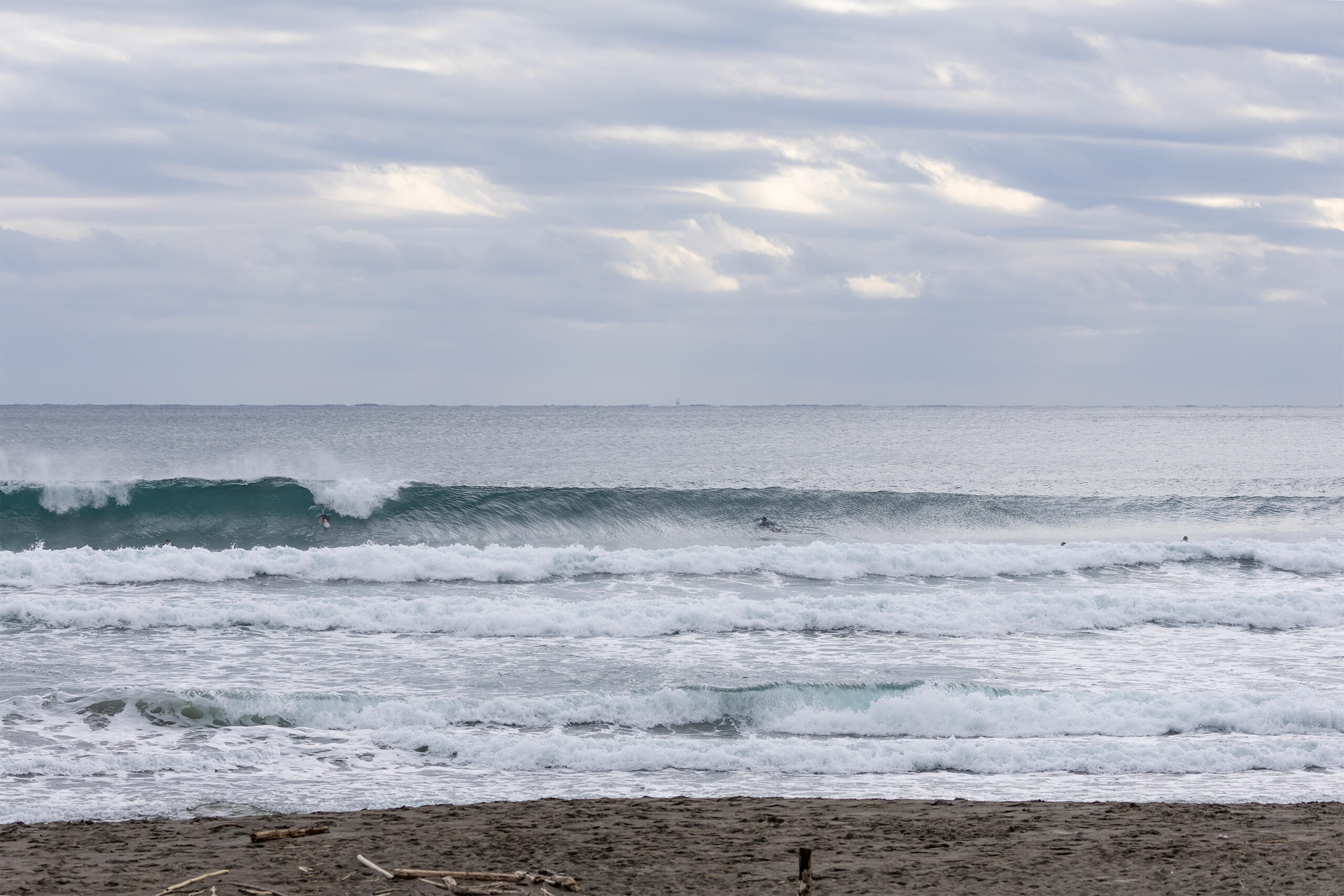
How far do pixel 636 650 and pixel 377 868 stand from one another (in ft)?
23.2

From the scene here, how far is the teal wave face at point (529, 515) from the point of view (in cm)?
2439

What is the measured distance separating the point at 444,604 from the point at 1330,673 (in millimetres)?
11617

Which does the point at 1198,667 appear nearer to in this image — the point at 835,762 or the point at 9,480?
the point at 835,762

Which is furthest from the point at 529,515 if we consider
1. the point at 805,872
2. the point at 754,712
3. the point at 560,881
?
the point at 805,872

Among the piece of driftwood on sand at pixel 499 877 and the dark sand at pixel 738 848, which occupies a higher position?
the piece of driftwood on sand at pixel 499 877

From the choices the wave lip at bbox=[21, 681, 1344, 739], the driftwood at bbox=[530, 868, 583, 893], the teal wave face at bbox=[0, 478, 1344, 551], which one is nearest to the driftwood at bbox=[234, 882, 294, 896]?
the driftwood at bbox=[530, 868, 583, 893]

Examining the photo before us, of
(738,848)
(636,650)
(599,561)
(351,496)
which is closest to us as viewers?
(738,848)

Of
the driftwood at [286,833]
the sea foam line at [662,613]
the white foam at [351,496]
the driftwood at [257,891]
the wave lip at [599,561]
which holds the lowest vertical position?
the driftwood at [286,833]

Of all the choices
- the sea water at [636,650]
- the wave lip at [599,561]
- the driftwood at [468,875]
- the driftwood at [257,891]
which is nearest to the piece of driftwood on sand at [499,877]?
the driftwood at [468,875]

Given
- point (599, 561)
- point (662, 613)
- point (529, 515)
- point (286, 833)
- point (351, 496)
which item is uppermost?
point (351, 496)

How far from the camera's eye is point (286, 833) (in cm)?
652

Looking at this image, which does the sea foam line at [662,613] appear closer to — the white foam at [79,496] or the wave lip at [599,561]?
the wave lip at [599,561]

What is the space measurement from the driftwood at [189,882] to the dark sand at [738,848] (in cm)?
5

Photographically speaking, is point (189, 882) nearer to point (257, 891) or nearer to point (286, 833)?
point (257, 891)
